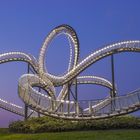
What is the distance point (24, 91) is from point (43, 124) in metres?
6.38

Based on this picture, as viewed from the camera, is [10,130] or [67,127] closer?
[67,127]

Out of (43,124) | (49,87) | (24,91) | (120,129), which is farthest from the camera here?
(49,87)

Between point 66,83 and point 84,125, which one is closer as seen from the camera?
point 84,125

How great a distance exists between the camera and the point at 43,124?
28906mm

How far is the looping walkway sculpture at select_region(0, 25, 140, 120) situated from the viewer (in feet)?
103

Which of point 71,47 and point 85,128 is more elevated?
point 71,47

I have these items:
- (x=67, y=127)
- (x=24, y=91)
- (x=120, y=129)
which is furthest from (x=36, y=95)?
(x=120, y=129)

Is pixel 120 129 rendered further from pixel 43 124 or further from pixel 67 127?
pixel 43 124

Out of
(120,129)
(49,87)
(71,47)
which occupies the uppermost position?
(71,47)

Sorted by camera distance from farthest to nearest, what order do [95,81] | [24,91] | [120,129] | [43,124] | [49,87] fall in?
[95,81] < [49,87] < [24,91] < [43,124] < [120,129]

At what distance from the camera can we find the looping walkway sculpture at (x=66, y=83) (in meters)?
31.4

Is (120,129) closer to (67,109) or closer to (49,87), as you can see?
(67,109)

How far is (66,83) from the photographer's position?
42.9m

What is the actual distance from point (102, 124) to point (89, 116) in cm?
573
